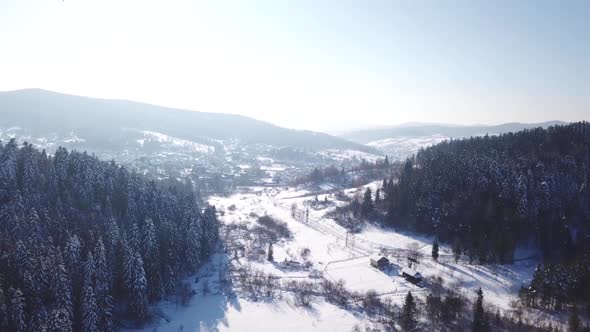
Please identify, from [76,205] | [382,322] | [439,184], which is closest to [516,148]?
[439,184]

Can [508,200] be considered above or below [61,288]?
above

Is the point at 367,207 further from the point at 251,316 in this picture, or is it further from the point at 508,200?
the point at 251,316

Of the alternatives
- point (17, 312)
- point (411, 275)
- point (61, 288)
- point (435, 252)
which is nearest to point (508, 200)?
point (435, 252)

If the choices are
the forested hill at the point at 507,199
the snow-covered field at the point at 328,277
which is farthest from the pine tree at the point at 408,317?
the forested hill at the point at 507,199

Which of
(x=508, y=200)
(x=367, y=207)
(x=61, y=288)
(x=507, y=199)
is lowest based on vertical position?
(x=367, y=207)

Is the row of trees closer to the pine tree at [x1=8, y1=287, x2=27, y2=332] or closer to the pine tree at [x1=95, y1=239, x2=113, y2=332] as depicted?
the pine tree at [x1=95, y1=239, x2=113, y2=332]

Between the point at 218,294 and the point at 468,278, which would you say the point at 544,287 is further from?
the point at 218,294

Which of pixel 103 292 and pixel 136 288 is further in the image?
pixel 136 288

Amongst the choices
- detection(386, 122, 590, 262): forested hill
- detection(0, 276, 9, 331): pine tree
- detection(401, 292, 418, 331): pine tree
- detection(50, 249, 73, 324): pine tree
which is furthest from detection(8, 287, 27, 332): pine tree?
→ detection(386, 122, 590, 262): forested hill
